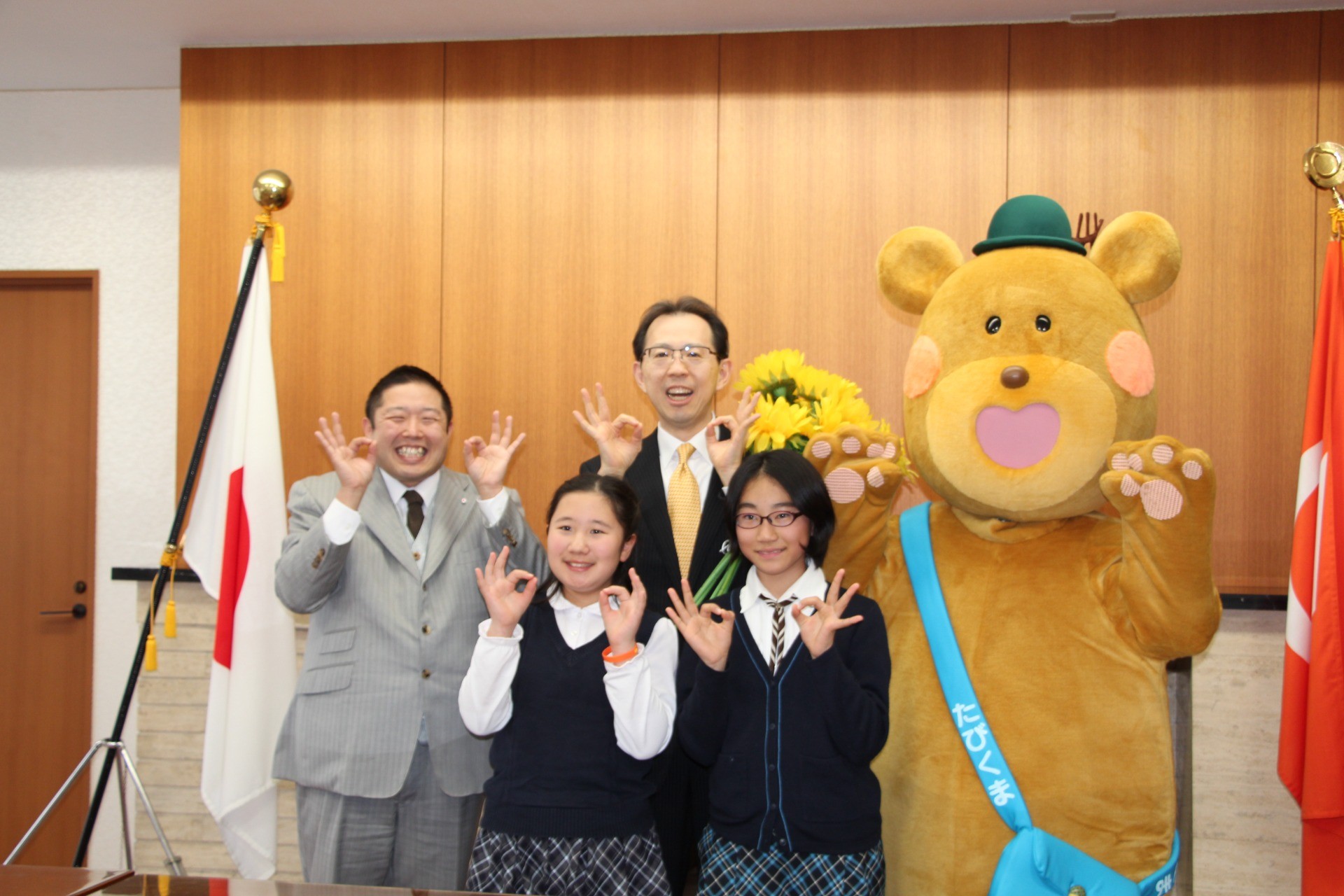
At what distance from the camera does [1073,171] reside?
354cm

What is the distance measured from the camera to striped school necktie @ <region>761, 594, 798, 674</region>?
1935 mm

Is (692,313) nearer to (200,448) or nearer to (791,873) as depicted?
(791,873)

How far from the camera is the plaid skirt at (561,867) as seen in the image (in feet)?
6.27

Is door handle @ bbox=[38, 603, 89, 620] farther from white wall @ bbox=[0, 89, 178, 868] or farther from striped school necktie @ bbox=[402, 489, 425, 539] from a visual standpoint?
striped school necktie @ bbox=[402, 489, 425, 539]

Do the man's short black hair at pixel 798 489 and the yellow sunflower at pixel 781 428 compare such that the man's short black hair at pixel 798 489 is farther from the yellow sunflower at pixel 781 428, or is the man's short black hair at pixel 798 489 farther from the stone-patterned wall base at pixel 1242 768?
the stone-patterned wall base at pixel 1242 768

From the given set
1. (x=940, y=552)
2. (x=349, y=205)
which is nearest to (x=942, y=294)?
(x=940, y=552)

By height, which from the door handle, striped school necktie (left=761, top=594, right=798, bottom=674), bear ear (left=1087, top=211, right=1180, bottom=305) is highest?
bear ear (left=1087, top=211, right=1180, bottom=305)

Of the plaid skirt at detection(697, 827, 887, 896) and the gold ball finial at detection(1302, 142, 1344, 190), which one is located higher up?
the gold ball finial at detection(1302, 142, 1344, 190)

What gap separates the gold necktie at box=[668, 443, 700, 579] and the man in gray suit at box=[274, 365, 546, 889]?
39 cm

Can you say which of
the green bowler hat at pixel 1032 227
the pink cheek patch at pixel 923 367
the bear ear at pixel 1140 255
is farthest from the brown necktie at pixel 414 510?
the bear ear at pixel 1140 255

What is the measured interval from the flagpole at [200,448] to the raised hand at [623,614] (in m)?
1.57

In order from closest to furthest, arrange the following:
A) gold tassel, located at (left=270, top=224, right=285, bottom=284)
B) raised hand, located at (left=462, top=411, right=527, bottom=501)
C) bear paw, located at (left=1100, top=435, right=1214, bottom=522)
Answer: bear paw, located at (left=1100, top=435, right=1214, bottom=522) < raised hand, located at (left=462, top=411, right=527, bottom=501) < gold tassel, located at (left=270, top=224, right=285, bottom=284)

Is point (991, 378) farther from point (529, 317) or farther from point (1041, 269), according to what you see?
point (529, 317)

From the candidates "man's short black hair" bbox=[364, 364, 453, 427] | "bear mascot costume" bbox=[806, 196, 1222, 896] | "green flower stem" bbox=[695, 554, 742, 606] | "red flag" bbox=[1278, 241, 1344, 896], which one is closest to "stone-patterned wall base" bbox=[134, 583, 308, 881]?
"man's short black hair" bbox=[364, 364, 453, 427]
